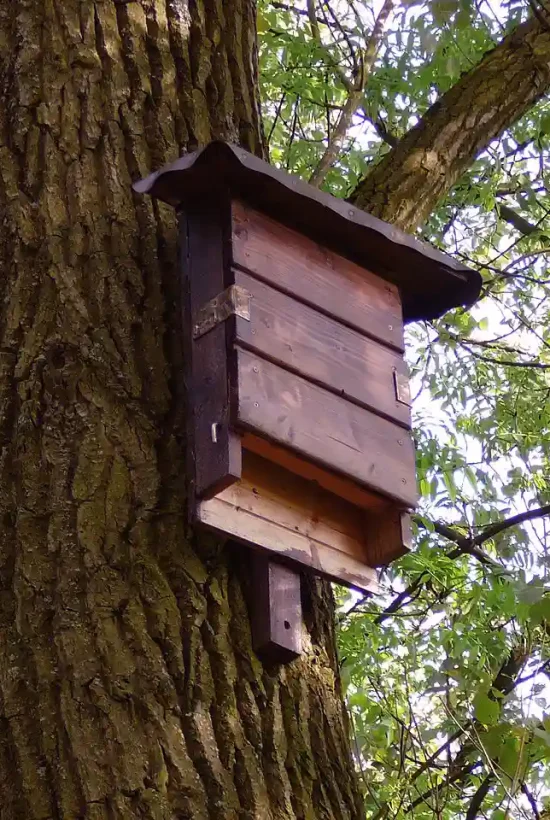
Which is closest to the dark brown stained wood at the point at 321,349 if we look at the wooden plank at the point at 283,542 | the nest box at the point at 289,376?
the nest box at the point at 289,376

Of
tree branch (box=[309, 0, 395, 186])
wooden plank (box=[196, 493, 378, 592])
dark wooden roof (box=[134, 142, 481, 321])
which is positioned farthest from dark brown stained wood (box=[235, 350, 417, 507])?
tree branch (box=[309, 0, 395, 186])

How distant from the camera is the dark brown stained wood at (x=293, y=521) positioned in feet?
5.17

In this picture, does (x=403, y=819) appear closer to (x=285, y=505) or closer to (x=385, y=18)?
(x=285, y=505)

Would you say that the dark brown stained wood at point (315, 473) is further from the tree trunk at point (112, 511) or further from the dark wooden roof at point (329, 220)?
the dark wooden roof at point (329, 220)

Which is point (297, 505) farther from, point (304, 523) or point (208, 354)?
point (208, 354)

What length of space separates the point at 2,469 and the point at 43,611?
27cm

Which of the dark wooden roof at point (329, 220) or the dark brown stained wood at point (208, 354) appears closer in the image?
the dark brown stained wood at point (208, 354)

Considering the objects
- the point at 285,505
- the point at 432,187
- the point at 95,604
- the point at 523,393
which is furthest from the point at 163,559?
the point at 523,393

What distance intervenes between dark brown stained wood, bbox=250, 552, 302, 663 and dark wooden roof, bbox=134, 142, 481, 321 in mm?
593

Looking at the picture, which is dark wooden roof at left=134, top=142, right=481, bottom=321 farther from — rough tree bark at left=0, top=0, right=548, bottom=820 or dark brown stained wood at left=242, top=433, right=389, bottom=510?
dark brown stained wood at left=242, top=433, right=389, bottom=510

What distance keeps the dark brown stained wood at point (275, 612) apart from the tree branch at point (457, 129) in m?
0.86

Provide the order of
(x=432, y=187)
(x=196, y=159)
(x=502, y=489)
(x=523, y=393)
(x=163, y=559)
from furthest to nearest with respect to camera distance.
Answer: (x=523, y=393)
(x=502, y=489)
(x=432, y=187)
(x=196, y=159)
(x=163, y=559)

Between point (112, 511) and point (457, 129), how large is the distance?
122 centimetres

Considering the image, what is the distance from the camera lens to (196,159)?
1.65 m
